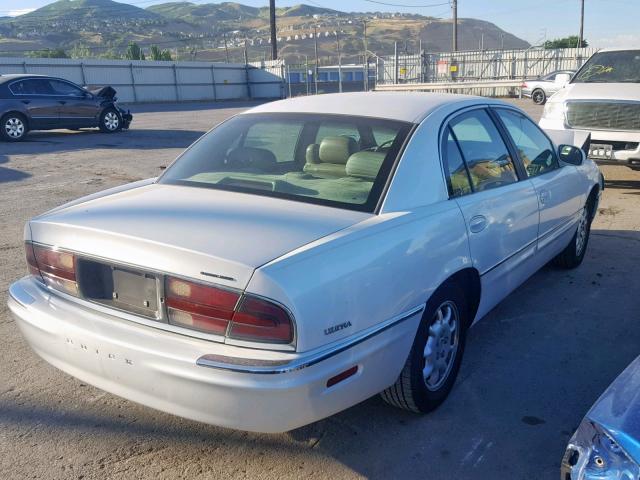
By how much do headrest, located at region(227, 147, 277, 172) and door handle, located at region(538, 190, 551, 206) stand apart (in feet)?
6.27

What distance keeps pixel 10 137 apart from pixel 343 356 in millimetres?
14717

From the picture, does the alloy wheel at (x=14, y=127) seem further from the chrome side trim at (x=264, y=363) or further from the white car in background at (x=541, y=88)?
the white car in background at (x=541, y=88)

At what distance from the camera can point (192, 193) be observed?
10.8ft

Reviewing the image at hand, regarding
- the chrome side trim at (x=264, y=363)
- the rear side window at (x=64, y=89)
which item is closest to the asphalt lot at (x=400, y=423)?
the chrome side trim at (x=264, y=363)

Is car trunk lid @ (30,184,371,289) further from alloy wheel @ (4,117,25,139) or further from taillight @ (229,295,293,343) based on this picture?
alloy wheel @ (4,117,25,139)

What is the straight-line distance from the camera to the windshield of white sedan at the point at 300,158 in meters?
3.19

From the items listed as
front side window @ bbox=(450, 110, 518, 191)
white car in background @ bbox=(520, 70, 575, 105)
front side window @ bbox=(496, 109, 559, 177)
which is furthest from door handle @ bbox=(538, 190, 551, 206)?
white car in background @ bbox=(520, 70, 575, 105)

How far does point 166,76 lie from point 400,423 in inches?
1433

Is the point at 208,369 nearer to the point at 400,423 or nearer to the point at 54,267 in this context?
the point at 54,267

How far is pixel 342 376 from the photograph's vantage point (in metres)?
2.53

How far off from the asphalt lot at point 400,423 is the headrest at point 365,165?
1.22 m

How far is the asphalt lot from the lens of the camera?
284 cm

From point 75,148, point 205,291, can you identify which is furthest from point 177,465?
point 75,148

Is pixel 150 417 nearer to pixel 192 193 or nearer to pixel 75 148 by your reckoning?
pixel 192 193
